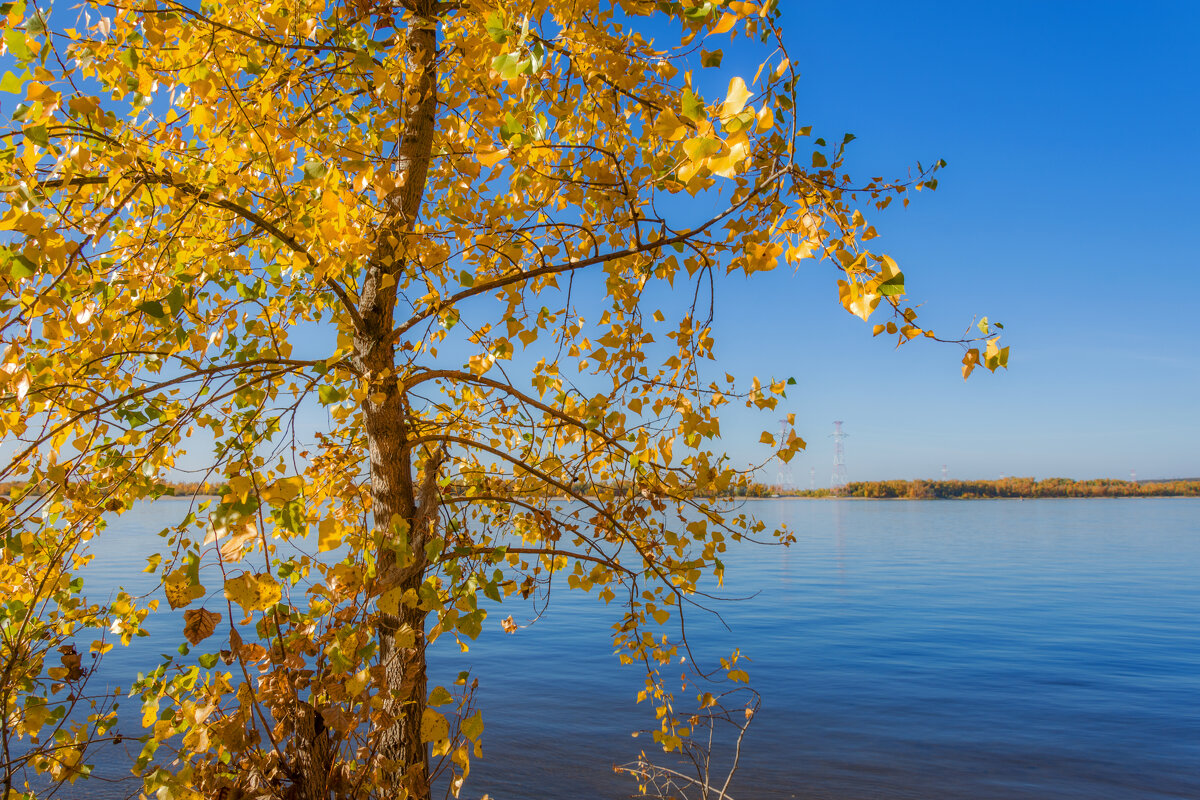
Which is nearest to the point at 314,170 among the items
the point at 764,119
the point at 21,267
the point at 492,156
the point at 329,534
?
the point at 492,156

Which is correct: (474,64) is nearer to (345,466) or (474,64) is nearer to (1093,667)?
(345,466)

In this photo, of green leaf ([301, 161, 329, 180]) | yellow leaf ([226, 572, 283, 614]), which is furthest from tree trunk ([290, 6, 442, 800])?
yellow leaf ([226, 572, 283, 614])

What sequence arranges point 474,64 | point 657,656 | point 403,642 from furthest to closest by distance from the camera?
point 657,656 < point 474,64 < point 403,642

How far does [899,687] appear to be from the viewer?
10031 mm

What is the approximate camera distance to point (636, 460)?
220 centimetres

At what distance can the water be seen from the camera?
7242mm

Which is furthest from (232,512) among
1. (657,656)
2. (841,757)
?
(841,757)

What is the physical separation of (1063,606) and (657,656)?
17196 mm

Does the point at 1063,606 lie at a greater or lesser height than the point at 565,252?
lesser

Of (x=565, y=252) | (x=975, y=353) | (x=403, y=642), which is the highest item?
(x=565, y=252)

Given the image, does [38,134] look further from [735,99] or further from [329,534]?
[735,99]

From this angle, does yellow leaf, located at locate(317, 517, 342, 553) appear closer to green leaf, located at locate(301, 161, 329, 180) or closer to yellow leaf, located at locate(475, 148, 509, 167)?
green leaf, located at locate(301, 161, 329, 180)

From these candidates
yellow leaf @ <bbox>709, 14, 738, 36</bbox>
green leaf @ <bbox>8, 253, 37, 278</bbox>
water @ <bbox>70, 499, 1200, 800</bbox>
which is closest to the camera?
yellow leaf @ <bbox>709, 14, 738, 36</bbox>

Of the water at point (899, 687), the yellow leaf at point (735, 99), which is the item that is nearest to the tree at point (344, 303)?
the yellow leaf at point (735, 99)
